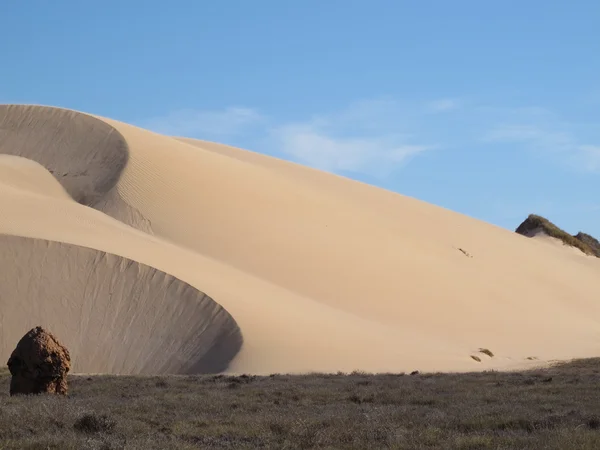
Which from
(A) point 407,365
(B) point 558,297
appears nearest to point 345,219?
(B) point 558,297

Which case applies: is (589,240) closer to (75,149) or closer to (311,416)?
(75,149)

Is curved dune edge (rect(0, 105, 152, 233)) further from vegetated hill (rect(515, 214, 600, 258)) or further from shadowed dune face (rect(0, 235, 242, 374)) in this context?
vegetated hill (rect(515, 214, 600, 258))

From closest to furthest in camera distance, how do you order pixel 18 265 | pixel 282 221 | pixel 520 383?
pixel 520 383 < pixel 18 265 < pixel 282 221

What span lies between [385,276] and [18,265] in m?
15.2

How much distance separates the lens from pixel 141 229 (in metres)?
33.0

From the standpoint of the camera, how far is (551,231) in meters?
70.8

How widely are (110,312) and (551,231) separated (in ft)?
169

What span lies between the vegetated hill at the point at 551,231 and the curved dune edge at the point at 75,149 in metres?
Answer: 41.0

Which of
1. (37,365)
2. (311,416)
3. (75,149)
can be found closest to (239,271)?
(75,149)

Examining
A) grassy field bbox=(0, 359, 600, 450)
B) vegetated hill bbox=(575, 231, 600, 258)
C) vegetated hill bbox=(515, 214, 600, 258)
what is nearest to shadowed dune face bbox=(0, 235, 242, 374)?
grassy field bbox=(0, 359, 600, 450)

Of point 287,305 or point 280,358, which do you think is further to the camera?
point 287,305

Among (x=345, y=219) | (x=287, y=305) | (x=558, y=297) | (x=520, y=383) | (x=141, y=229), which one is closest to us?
(x=520, y=383)

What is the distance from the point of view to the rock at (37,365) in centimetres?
1478

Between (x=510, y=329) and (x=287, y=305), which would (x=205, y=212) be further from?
(x=510, y=329)
